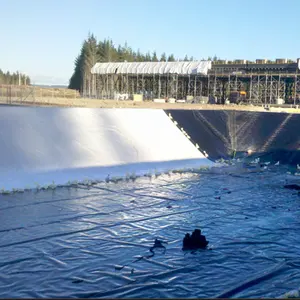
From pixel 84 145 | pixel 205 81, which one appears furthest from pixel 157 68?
pixel 84 145

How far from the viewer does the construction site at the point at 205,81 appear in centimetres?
3474

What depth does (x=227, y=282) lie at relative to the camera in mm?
5652

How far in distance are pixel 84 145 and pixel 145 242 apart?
7.36 m

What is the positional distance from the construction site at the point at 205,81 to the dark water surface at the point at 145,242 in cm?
2391

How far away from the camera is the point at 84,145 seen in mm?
14180

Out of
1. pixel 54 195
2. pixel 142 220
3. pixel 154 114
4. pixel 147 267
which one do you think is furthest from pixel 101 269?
pixel 154 114

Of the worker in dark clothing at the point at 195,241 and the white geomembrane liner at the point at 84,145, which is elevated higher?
the white geomembrane liner at the point at 84,145

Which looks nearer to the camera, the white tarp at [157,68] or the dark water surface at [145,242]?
the dark water surface at [145,242]

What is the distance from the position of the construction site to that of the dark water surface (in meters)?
23.9

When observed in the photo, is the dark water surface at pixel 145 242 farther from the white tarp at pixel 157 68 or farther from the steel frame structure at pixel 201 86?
the white tarp at pixel 157 68

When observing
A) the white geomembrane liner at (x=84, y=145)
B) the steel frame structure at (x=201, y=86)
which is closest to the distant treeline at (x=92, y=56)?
the steel frame structure at (x=201, y=86)

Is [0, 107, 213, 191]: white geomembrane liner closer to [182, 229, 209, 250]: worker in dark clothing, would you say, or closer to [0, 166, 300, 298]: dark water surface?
[0, 166, 300, 298]: dark water surface

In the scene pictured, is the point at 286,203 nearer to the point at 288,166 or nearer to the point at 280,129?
the point at 288,166

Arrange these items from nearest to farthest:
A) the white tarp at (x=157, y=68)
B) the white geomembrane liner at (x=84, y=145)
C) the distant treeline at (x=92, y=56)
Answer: the white geomembrane liner at (x=84, y=145) < the white tarp at (x=157, y=68) < the distant treeline at (x=92, y=56)
